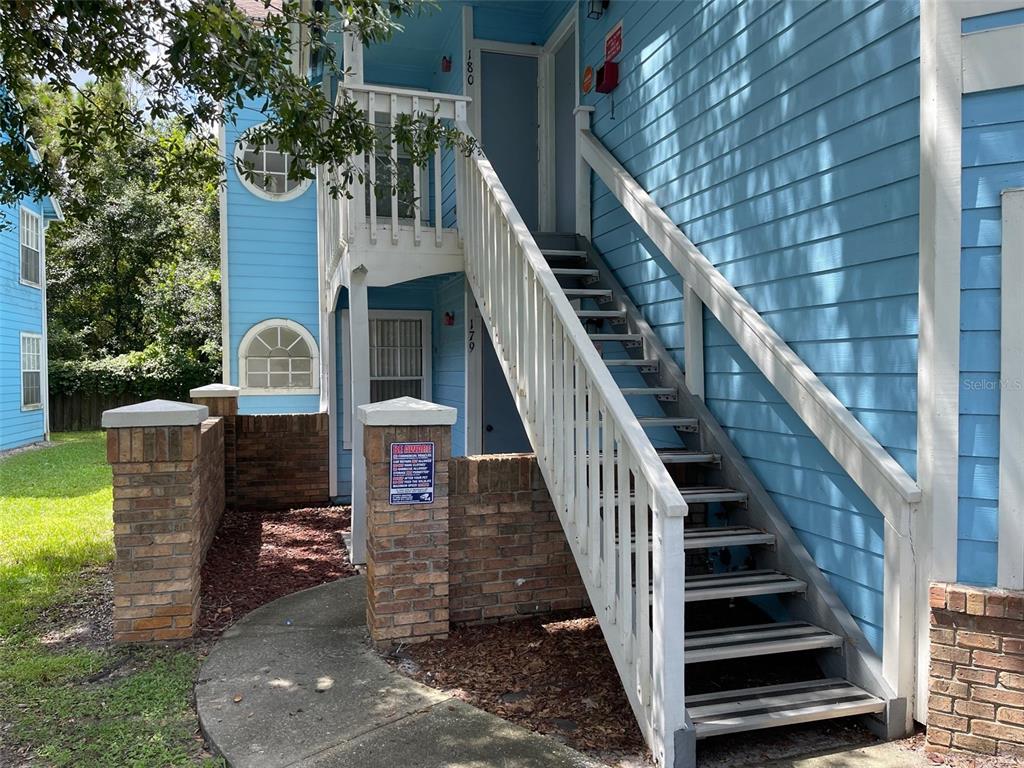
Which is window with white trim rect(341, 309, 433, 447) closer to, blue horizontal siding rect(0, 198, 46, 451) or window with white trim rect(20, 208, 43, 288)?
blue horizontal siding rect(0, 198, 46, 451)

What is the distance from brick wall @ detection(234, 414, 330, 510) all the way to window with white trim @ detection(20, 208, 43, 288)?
10.2m

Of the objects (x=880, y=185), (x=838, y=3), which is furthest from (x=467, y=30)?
(x=880, y=185)

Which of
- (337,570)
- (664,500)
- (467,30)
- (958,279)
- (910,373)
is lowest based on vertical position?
(337,570)

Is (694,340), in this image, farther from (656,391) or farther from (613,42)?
(613,42)

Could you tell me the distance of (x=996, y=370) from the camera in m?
Result: 2.86

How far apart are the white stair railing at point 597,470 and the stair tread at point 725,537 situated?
231 millimetres

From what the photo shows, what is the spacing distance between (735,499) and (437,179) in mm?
3356

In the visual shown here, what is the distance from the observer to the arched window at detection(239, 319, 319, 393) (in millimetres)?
12602

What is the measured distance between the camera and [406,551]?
398 centimetres

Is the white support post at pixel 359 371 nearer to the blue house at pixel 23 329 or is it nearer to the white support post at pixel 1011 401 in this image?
the white support post at pixel 1011 401

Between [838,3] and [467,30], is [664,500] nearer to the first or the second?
[838,3]

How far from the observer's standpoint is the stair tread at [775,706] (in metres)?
2.88

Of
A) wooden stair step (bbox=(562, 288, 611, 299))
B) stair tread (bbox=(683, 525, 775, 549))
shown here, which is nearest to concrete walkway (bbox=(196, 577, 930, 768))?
stair tread (bbox=(683, 525, 775, 549))

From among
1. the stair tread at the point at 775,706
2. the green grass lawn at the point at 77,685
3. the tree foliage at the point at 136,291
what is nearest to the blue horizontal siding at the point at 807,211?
the stair tread at the point at 775,706
